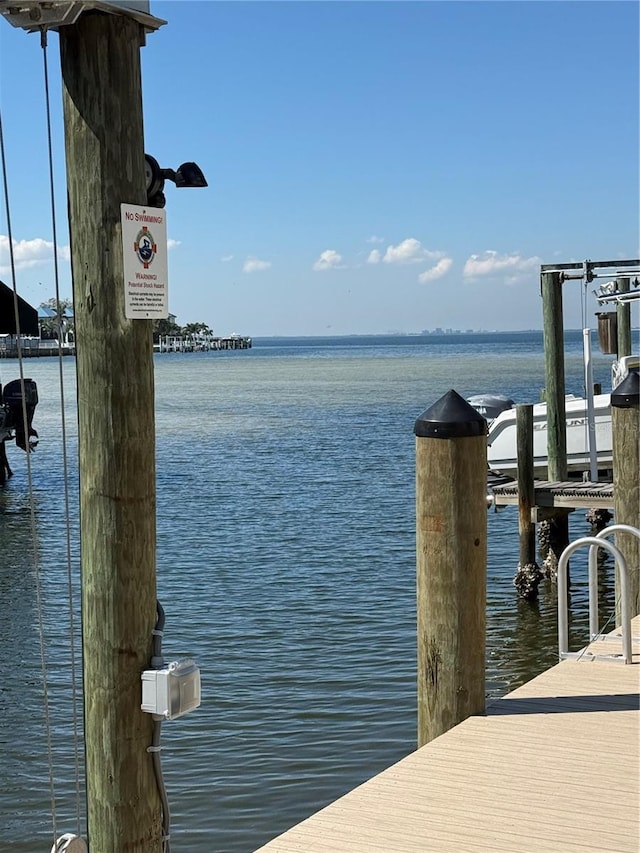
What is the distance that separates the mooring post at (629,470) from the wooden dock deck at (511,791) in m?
2.47

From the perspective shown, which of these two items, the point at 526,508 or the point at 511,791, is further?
the point at 526,508

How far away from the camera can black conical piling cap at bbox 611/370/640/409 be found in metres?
8.37

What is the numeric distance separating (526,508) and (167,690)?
1018 cm

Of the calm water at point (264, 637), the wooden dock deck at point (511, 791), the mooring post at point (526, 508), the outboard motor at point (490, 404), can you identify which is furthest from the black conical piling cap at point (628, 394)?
the outboard motor at point (490, 404)

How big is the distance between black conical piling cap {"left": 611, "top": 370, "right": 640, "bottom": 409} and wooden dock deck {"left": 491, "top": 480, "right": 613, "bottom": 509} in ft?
14.2

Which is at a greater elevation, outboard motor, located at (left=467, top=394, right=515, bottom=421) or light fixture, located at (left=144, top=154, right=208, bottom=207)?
light fixture, located at (left=144, top=154, right=208, bottom=207)

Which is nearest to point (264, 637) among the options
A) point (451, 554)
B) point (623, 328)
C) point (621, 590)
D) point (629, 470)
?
point (629, 470)

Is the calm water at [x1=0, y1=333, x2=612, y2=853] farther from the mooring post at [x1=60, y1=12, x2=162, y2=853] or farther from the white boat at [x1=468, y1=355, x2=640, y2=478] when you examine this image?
the white boat at [x1=468, y1=355, x2=640, y2=478]

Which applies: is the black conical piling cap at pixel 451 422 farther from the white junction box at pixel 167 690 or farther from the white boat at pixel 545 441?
the white boat at pixel 545 441

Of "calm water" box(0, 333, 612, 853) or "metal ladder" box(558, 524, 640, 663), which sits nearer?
"metal ladder" box(558, 524, 640, 663)

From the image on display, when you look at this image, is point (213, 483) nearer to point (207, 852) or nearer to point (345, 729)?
point (345, 729)

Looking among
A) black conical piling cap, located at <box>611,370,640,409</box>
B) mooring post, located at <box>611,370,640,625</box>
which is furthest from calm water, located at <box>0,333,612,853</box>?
black conical piling cap, located at <box>611,370,640,409</box>

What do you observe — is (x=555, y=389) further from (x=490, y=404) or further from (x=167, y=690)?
(x=490, y=404)

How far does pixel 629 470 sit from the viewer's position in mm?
8352
